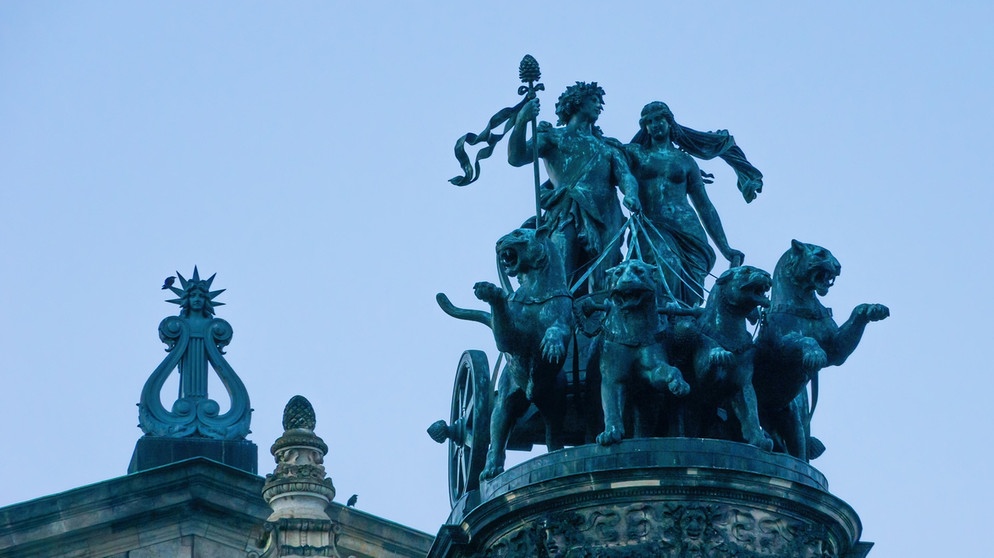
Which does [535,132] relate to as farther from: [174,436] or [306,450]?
[174,436]

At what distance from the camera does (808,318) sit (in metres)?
34.0

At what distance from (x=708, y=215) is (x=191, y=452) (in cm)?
1036

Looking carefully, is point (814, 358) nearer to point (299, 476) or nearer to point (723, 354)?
point (723, 354)

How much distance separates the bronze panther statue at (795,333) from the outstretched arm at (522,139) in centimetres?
400

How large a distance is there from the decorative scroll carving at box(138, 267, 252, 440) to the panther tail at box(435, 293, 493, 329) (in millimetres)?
10239

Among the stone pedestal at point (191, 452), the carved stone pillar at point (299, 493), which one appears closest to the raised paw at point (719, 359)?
the carved stone pillar at point (299, 493)

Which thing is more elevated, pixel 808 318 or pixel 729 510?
pixel 808 318

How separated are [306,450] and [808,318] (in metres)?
6.06

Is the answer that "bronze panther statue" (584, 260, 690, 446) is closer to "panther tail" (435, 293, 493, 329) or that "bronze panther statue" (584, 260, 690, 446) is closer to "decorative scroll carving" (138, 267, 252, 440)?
"panther tail" (435, 293, 493, 329)

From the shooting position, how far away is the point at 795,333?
33.9m

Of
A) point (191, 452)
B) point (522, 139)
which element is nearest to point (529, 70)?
point (522, 139)

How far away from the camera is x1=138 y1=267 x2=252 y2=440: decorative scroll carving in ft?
148

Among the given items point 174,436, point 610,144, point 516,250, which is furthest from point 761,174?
point 174,436

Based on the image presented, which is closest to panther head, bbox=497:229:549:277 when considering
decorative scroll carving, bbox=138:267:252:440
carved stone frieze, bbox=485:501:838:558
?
carved stone frieze, bbox=485:501:838:558
